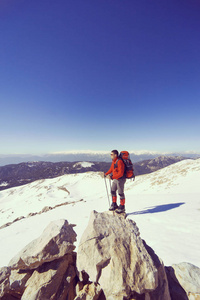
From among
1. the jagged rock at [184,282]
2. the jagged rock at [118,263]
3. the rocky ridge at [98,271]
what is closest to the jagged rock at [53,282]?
the rocky ridge at [98,271]

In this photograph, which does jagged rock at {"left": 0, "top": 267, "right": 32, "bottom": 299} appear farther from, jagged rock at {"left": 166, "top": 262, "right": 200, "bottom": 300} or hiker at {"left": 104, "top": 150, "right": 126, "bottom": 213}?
hiker at {"left": 104, "top": 150, "right": 126, "bottom": 213}

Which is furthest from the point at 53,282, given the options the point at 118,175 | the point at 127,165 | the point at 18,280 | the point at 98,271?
the point at 127,165

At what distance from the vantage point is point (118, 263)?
3.05m

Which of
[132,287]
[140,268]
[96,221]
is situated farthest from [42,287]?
[140,268]

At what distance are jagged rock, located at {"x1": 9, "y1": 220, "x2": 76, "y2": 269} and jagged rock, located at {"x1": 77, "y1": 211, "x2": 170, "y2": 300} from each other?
713 millimetres

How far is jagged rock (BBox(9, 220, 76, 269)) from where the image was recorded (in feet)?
11.9

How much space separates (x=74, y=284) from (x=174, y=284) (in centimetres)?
265

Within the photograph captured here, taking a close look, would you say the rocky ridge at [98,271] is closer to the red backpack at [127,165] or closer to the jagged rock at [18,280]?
the jagged rock at [18,280]

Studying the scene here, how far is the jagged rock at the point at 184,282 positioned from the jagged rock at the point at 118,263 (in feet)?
1.44

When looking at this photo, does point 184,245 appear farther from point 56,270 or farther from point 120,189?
point 56,270

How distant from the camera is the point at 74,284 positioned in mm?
3637

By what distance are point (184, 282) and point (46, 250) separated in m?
3.63

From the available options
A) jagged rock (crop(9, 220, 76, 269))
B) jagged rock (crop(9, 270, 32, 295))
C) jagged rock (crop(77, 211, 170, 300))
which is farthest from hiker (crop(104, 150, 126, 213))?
jagged rock (crop(9, 270, 32, 295))

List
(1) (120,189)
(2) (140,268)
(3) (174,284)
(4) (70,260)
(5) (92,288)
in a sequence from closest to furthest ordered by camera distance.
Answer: (2) (140,268) < (5) (92,288) < (3) (174,284) < (4) (70,260) < (1) (120,189)
